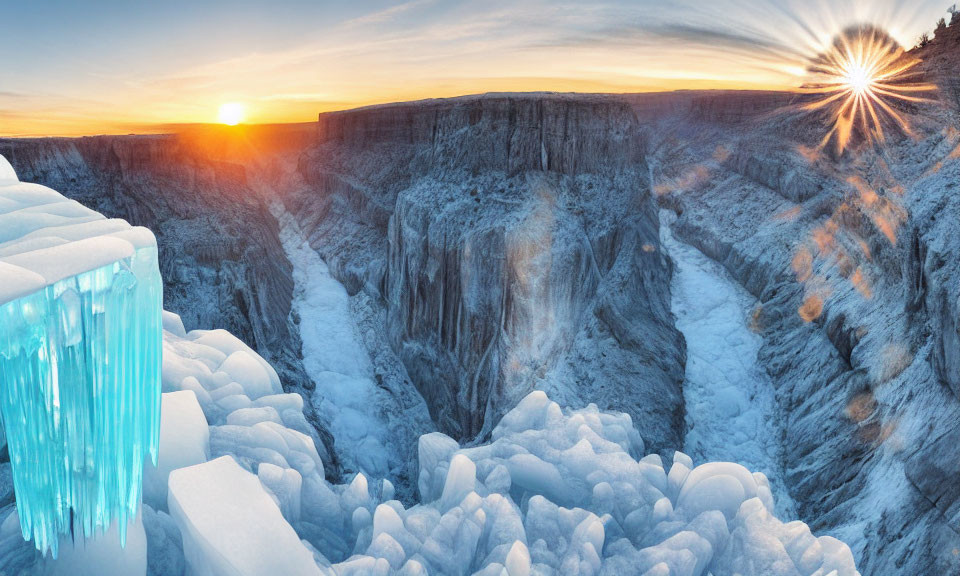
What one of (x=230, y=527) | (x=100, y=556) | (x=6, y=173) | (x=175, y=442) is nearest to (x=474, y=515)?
(x=230, y=527)

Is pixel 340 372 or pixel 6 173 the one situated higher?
pixel 6 173

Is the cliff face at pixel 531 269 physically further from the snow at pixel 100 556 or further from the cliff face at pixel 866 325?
the snow at pixel 100 556

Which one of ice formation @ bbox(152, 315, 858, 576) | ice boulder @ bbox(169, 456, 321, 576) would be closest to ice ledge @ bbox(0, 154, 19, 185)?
ice formation @ bbox(152, 315, 858, 576)

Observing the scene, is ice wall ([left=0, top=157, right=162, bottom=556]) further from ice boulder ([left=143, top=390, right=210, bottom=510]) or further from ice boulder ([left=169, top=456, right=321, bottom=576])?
ice boulder ([left=143, top=390, right=210, bottom=510])

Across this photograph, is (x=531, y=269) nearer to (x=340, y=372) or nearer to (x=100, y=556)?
(x=340, y=372)

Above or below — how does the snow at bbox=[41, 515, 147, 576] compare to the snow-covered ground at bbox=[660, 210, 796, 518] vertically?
above

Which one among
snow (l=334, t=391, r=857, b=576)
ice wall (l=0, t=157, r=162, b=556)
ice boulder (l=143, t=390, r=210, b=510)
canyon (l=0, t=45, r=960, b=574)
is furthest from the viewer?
canyon (l=0, t=45, r=960, b=574)

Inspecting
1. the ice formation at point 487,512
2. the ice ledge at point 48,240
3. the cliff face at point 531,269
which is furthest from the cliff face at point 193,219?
the ice ledge at point 48,240
